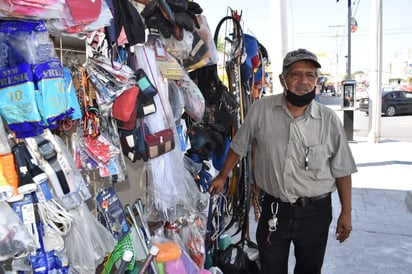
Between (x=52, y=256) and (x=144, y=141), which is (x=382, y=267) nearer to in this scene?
(x=144, y=141)

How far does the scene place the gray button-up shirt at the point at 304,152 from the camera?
2221 mm

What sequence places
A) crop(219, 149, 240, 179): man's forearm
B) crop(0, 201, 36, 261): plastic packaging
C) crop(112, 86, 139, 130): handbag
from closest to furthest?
crop(0, 201, 36, 261): plastic packaging → crop(112, 86, 139, 130): handbag → crop(219, 149, 240, 179): man's forearm

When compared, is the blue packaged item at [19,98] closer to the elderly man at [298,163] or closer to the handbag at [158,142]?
the handbag at [158,142]

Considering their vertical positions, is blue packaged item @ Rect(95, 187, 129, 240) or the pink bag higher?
the pink bag

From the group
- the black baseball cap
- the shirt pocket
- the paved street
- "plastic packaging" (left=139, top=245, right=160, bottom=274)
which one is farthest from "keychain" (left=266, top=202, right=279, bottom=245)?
the paved street

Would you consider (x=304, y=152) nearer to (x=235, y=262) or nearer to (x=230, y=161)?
(x=230, y=161)

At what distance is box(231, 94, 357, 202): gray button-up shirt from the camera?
2221 millimetres

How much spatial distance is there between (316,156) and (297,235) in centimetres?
56

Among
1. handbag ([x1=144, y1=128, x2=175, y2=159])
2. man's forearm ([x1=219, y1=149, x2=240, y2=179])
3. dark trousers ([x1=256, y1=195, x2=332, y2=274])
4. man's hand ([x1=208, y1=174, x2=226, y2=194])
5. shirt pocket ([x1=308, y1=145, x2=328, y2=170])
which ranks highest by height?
→ handbag ([x1=144, y1=128, x2=175, y2=159])

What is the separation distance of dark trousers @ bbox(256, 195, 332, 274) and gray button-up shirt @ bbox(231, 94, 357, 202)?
106 millimetres

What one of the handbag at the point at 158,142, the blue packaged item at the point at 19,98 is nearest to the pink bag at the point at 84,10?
the blue packaged item at the point at 19,98

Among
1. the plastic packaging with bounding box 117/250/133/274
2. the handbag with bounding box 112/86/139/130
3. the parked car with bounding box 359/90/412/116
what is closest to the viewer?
the handbag with bounding box 112/86/139/130

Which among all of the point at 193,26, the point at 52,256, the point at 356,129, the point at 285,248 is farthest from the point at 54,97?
the point at 356,129

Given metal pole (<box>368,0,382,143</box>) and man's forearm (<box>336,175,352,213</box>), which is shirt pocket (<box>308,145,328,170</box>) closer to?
man's forearm (<box>336,175,352,213</box>)
